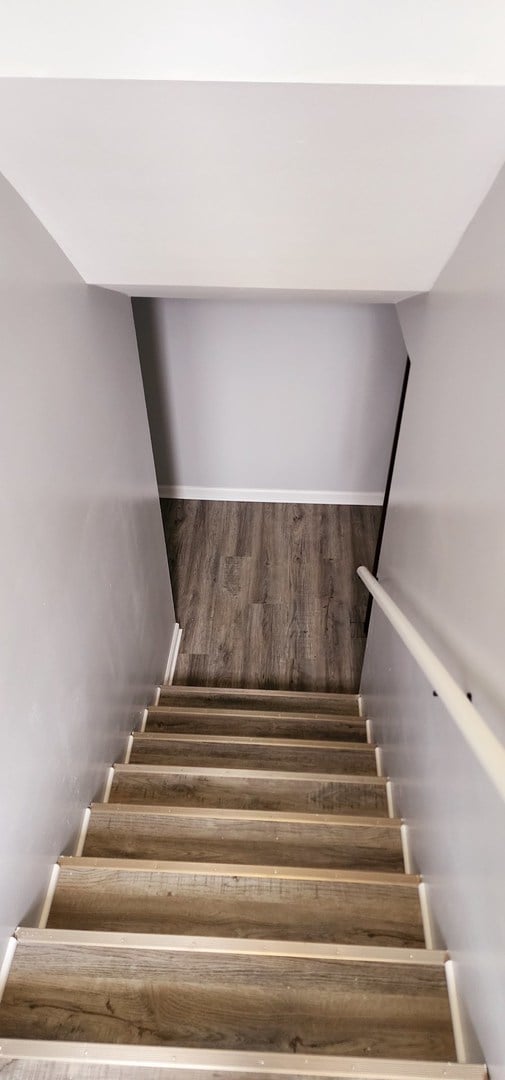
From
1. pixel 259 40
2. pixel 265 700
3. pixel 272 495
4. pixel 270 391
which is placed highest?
pixel 259 40

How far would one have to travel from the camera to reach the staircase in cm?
157

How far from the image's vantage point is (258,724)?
11.8 ft

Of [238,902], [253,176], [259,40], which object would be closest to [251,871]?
[238,902]

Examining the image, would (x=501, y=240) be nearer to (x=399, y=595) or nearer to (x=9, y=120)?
(x=9, y=120)

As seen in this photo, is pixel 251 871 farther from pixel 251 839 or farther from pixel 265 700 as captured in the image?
pixel 265 700

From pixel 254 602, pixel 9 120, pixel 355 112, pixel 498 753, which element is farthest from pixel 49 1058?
pixel 254 602

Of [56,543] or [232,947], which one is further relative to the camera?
[56,543]

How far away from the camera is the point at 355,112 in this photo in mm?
1662

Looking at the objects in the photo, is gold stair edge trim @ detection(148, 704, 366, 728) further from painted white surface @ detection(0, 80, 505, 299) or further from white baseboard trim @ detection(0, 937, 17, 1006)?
painted white surface @ detection(0, 80, 505, 299)

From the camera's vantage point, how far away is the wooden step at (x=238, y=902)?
206 cm

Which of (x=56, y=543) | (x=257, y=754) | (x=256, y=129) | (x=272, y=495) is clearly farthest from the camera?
(x=272, y=495)

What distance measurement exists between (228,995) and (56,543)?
130 centimetres

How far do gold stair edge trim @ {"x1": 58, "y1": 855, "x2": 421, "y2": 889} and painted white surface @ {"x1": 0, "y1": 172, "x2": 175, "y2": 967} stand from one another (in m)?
0.17

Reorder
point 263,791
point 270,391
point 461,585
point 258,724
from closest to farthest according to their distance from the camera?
point 461,585 < point 263,791 < point 258,724 < point 270,391
